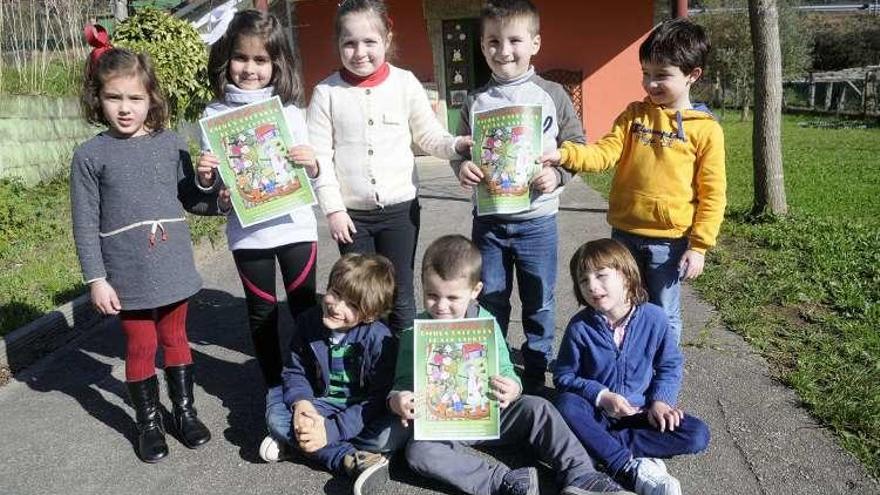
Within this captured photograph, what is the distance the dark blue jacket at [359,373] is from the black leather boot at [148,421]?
58 cm

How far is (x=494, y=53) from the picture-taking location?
2.82m

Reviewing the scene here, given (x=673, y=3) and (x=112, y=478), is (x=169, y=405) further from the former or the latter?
(x=673, y=3)

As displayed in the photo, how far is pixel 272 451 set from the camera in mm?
2732

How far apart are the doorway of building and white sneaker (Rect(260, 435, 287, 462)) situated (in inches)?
330

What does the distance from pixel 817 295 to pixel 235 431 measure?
3.36 meters

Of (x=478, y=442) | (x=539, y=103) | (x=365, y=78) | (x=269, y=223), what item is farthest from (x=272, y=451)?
(x=539, y=103)

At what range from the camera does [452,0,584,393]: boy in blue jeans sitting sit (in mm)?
2777

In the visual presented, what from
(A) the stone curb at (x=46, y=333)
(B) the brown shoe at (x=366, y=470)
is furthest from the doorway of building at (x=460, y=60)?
(B) the brown shoe at (x=366, y=470)

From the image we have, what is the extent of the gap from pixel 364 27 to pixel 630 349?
1.65 metres

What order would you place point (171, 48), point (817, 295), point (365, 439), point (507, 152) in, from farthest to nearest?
1. point (171, 48)
2. point (817, 295)
3. point (507, 152)
4. point (365, 439)

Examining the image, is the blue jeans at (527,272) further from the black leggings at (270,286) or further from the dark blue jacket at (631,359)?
the black leggings at (270,286)

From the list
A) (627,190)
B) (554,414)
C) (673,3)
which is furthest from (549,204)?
(673,3)

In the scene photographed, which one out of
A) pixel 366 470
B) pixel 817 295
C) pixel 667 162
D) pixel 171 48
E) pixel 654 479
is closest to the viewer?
pixel 654 479

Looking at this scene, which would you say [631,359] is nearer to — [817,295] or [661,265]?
[661,265]
